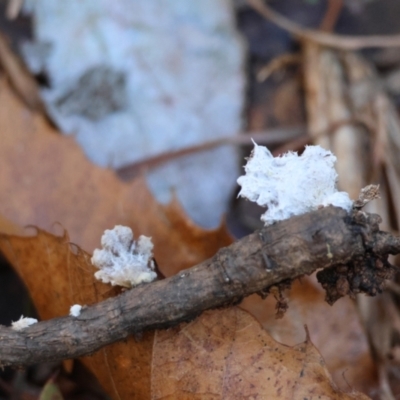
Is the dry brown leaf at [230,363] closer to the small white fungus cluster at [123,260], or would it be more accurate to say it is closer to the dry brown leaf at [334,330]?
the small white fungus cluster at [123,260]

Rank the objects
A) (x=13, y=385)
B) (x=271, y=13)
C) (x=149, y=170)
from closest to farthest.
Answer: (x=13, y=385) → (x=149, y=170) → (x=271, y=13)

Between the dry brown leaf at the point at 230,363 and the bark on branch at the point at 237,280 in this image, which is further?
the dry brown leaf at the point at 230,363

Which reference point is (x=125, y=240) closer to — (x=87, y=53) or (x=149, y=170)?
(x=149, y=170)

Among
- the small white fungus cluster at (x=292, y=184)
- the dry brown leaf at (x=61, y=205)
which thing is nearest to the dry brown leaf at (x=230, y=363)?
the small white fungus cluster at (x=292, y=184)

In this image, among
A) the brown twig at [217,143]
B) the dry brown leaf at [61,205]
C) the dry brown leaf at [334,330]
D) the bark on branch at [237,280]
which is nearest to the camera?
the bark on branch at [237,280]

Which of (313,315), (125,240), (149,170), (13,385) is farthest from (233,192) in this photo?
(13,385)

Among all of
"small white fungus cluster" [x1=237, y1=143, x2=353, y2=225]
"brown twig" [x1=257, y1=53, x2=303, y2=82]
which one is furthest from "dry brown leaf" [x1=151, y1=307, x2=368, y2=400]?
"brown twig" [x1=257, y1=53, x2=303, y2=82]

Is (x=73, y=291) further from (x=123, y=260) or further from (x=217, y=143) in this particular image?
(x=217, y=143)
